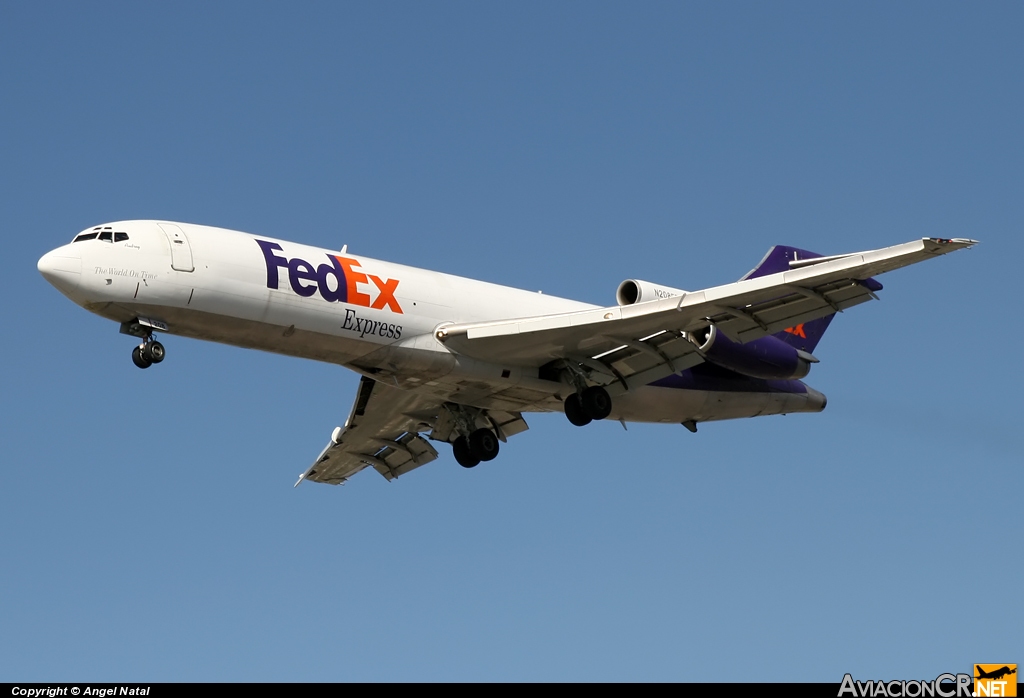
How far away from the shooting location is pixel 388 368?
101ft

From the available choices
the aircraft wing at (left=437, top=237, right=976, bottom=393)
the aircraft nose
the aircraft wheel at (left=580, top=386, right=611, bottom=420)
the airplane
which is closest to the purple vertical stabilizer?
the airplane

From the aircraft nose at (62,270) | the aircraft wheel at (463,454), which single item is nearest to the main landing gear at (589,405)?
the aircraft wheel at (463,454)

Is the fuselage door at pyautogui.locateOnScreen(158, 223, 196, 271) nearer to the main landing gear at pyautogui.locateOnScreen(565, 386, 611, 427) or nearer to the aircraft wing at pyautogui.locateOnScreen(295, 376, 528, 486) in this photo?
the aircraft wing at pyautogui.locateOnScreen(295, 376, 528, 486)

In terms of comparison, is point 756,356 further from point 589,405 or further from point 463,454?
point 463,454

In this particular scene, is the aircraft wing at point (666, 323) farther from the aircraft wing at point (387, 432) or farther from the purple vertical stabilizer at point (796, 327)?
the purple vertical stabilizer at point (796, 327)

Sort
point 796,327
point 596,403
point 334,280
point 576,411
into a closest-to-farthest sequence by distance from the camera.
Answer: point 334,280 < point 596,403 < point 576,411 < point 796,327

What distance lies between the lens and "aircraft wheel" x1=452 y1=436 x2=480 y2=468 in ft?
114

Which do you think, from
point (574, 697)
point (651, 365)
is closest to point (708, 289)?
point (651, 365)

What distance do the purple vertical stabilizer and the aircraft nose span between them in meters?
16.8

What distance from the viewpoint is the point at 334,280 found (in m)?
29.7

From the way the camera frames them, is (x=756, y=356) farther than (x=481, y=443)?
No

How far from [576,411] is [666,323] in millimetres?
3088

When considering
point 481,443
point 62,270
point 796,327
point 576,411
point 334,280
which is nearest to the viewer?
point 62,270

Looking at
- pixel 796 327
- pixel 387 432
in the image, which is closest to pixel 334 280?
pixel 387 432
